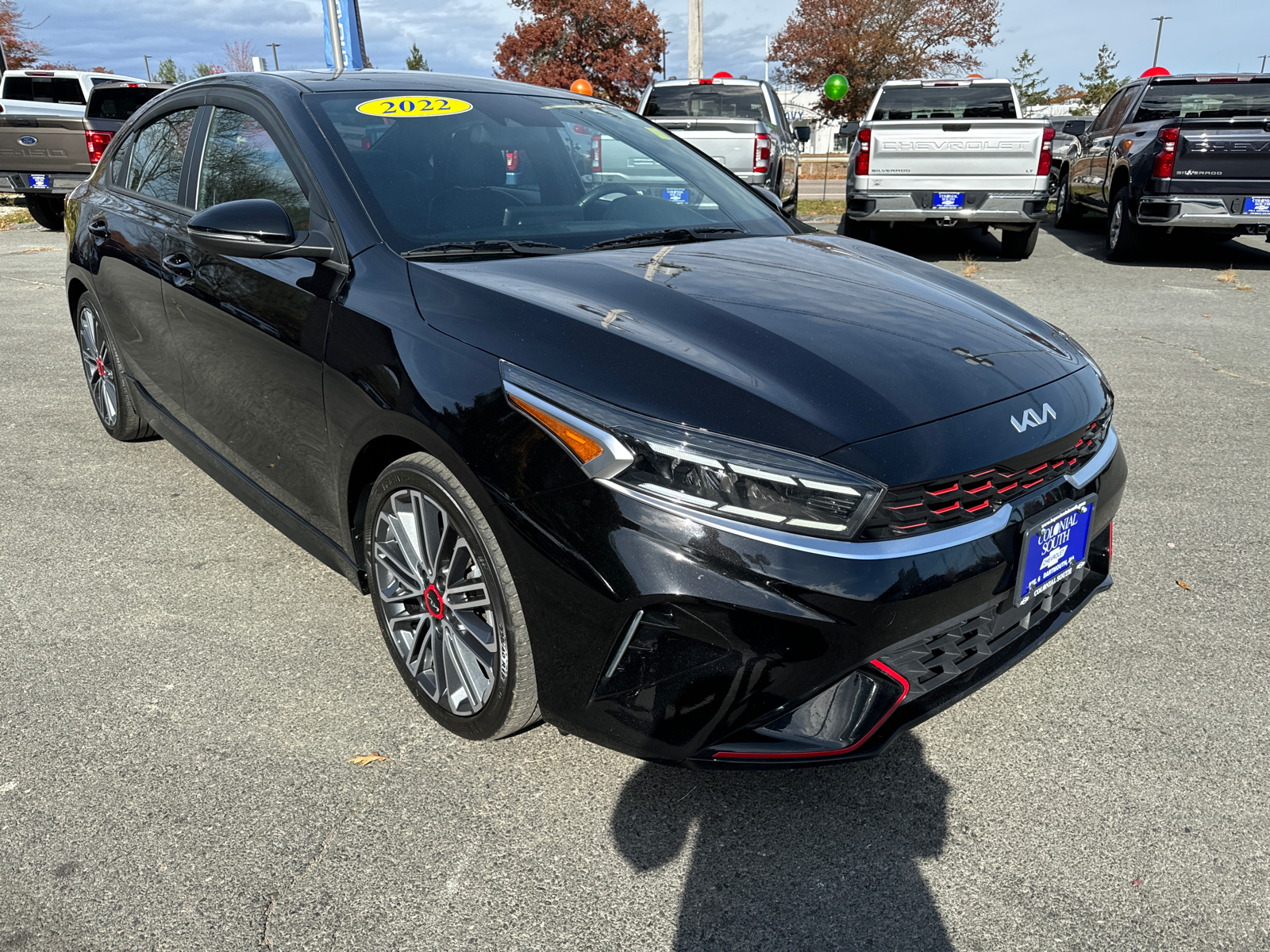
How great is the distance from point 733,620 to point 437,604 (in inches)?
36.6

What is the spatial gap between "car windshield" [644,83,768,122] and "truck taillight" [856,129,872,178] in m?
3.50

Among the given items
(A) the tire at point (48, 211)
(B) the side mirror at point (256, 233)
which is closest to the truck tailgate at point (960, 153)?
(B) the side mirror at point (256, 233)

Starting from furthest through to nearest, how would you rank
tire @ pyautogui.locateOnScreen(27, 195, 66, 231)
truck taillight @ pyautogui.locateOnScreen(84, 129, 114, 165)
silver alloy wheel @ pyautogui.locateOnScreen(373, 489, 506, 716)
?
1. tire @ pyautogui.locateOnScreen(27, 195, 66, 231)
2. truck taillight @ pyautogui.locateOnScreen(84, 129, 114, 165)
3. silver alloy wheel @ pyautogui.locateOnScreen(373, 489, 506, 716)

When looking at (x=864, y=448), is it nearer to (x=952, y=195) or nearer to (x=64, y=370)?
(x=64, y=370)

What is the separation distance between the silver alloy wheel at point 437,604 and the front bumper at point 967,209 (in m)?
8.49

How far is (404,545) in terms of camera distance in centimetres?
253

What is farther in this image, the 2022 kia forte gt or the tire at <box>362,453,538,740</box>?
the tire at <box>362,453,538,740</box>

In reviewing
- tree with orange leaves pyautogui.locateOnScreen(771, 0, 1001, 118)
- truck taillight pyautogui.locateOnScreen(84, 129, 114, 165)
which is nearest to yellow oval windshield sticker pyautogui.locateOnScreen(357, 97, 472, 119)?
truck taillight pyautogui.locateOnScreen(84, 129, 114, 165)

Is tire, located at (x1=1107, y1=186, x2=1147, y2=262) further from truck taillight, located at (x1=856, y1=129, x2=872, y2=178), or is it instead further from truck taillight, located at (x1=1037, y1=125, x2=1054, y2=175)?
truck taillight, located at (x1=856, y1=129, x2=872, y2=178)

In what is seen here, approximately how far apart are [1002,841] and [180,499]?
3426mm

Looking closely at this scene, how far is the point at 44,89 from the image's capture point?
16.2 meters

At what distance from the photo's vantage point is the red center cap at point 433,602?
8.03 feet

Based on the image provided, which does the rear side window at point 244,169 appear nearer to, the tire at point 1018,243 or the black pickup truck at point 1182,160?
the black pickup truck at point 1182,160

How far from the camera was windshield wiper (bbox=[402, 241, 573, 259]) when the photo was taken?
2.60 metres
